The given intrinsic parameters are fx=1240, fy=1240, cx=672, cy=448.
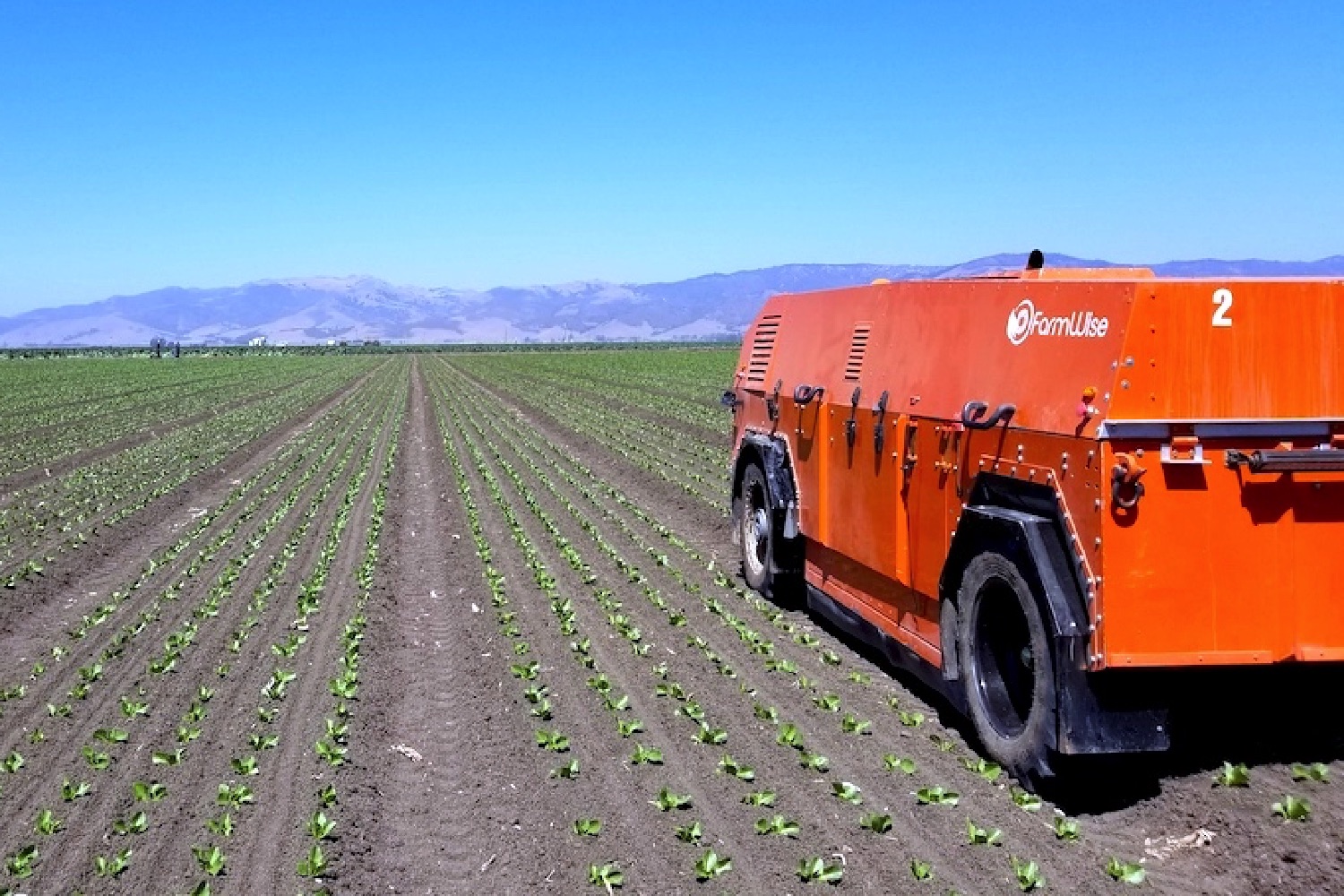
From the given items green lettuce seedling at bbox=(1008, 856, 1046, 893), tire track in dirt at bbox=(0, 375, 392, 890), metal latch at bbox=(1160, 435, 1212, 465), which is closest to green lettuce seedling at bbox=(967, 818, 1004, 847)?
green lettuce seedling at bbox=(1008, 856, 1046, 893)

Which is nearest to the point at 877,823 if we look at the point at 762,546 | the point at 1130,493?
the point at 1130,493

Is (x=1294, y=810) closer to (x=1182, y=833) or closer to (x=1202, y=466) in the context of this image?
(x=1182, y=833)

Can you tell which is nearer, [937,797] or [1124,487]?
[1124,487]

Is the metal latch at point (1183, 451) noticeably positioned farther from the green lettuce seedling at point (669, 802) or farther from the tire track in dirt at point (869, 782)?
the green lettuce seedling at point (669, 802)

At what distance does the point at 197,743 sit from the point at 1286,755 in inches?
243

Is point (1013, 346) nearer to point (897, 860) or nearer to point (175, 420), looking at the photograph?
point (897, 860)

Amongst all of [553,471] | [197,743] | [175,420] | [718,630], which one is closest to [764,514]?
[718,630]

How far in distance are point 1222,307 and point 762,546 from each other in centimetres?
621

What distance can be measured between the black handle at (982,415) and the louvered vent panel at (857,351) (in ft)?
6.82

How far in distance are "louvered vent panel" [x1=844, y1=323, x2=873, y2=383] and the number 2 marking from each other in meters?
3.48

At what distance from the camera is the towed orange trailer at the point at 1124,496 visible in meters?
5.54

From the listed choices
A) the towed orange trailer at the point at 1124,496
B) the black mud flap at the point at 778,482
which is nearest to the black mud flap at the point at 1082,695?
the towed orange trailer at the point at 1124,496

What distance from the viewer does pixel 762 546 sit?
11.4 m

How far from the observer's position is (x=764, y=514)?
11.2m
